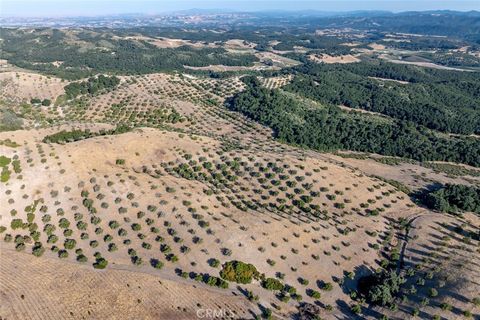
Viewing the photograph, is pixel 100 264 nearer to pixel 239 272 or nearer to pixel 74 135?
pixel 239 272

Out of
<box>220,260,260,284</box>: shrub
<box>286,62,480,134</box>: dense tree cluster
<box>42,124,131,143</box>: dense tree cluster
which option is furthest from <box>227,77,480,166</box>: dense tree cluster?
<box>220,260,260,284</box>: shrub

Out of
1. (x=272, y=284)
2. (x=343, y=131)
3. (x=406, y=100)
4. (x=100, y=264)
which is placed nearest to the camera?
(x=272, y=284)

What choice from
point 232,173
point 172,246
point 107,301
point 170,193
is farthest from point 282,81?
point 107,301

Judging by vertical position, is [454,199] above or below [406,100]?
below

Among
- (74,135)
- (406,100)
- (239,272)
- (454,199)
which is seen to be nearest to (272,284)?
(239,272)

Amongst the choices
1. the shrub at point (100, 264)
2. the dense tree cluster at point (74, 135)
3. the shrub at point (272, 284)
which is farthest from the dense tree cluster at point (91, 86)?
the shrub at point (272, 284)

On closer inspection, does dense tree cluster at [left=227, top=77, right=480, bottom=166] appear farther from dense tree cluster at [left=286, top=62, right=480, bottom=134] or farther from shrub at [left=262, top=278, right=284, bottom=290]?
shrub at [left=262, top=278, right=284, bottom=290]
